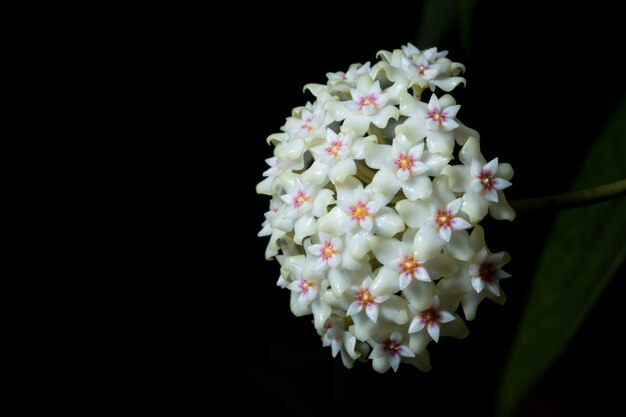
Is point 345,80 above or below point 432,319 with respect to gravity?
above

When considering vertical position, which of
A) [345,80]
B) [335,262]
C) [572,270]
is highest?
[345,80]

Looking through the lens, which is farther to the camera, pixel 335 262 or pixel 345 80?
pixel 345 80

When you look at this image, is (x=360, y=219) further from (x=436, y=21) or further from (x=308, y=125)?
(x=436, y=21)

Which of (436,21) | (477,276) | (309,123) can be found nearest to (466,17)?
(436,21)

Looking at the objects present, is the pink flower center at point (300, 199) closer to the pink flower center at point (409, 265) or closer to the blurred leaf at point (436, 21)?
the pink flower center at point (409, 265)

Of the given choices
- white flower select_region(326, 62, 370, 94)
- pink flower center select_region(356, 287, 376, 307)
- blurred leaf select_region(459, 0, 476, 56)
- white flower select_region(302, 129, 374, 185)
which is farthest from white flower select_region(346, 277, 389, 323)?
blurred leaf select_region(459, 0, 476, 56)

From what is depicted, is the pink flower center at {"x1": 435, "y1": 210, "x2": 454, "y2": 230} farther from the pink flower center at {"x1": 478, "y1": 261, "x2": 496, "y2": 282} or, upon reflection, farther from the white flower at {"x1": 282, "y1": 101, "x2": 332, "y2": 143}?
the white flower at {"x1": 282, "y1": 101, "x2": 332, "y2": 143}

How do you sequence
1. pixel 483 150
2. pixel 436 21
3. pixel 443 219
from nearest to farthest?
pixel 443 219
pixel 436 21
pixel 483 150

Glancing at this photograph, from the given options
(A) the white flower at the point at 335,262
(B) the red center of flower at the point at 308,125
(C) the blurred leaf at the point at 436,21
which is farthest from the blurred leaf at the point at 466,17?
(A) the white flower at the point at 335,262
